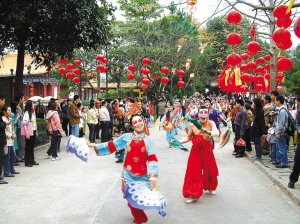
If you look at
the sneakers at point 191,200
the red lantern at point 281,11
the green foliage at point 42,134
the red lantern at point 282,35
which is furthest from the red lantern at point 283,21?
the green foliage at point 42,134

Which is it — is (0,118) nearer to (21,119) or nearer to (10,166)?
(10,166)

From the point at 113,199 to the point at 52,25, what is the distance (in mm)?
8473

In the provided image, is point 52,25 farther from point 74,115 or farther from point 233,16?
point 233,16

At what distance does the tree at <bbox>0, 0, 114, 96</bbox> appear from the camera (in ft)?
39.4

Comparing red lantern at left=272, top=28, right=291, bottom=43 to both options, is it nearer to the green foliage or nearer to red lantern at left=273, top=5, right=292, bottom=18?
red lantern at left=273, top=5, right=292, bottom=18

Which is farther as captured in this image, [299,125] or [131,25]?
[131,25]

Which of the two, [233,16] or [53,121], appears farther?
[53,121]

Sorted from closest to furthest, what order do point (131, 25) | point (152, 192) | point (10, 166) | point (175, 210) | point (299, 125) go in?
point (152, 192)
point (175, 210)
point (299, 125)
point (10, 166)
point (131, 25)

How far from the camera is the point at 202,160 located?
279 inches

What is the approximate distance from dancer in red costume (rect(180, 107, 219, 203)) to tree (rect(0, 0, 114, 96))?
22.3 ft

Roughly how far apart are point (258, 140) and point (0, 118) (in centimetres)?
663

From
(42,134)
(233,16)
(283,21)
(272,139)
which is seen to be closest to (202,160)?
(283,21)

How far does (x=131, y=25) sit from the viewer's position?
3078 centimetres

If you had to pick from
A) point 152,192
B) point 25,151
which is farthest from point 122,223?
point 25,151
